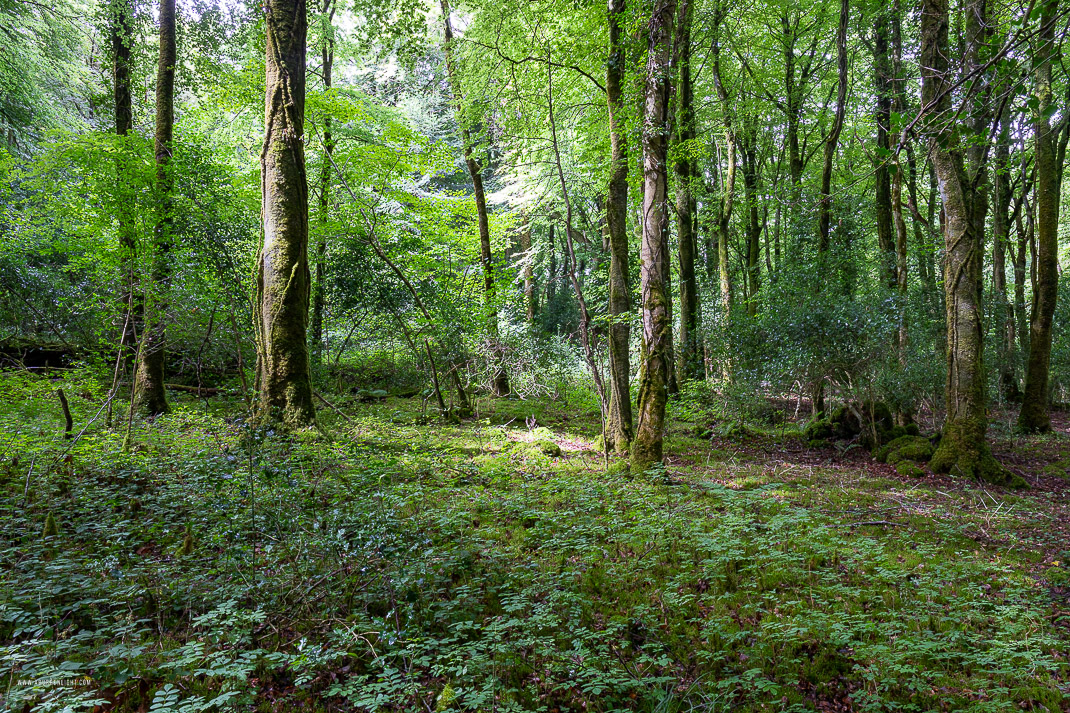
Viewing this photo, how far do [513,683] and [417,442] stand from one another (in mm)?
5009

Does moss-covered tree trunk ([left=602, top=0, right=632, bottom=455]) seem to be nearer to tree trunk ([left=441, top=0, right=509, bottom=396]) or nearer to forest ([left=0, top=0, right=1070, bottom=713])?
forest ([left=0, top=0, right=1070, bottom=713])

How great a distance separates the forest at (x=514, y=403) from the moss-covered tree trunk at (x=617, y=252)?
0.06 meters

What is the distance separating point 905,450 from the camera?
8.39m

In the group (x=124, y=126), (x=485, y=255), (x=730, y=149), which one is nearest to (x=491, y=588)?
(x=485, y=255)

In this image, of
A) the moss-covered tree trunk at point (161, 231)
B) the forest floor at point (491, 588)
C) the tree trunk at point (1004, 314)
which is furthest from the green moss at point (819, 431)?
the moss-covered tree trunk at point (161, 231)

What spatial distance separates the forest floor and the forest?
0.11 feet

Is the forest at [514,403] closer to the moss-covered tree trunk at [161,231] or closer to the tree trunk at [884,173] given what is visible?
the moss-covered tree trunk at [161,231]

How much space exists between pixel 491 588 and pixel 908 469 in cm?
728

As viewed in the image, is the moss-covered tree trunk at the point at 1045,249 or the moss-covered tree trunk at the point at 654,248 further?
the moss-covered tree trunk at the point at 1045,249

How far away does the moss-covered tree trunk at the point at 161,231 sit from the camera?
8.13 meters

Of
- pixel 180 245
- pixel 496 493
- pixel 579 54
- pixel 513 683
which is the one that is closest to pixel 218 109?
pixel 180 245

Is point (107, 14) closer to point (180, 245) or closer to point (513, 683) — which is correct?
point (180, 245)

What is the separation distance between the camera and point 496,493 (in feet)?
18.7

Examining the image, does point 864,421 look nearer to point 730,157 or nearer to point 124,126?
point 730,157
